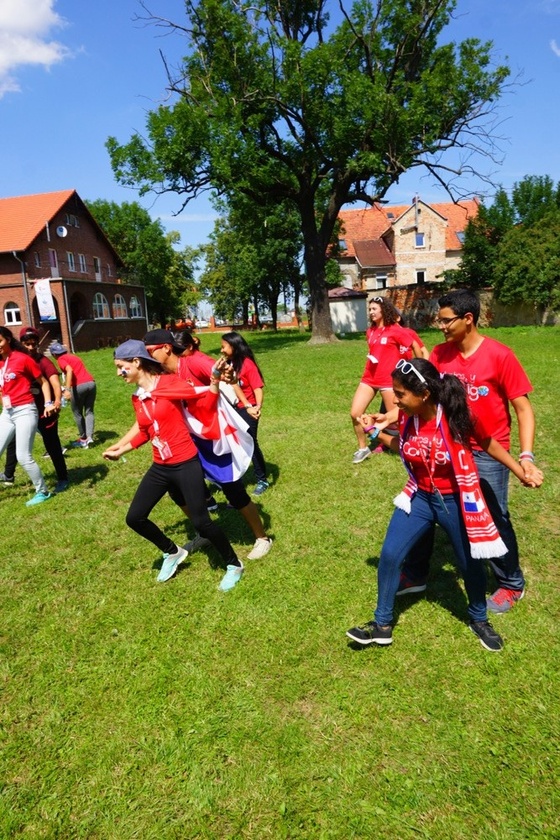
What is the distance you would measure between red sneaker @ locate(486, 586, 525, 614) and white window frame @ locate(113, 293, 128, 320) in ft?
143

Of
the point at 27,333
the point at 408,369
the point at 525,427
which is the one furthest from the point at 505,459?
the point at 27,333

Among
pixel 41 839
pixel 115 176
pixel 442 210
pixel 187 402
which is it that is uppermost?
pixel 442 210

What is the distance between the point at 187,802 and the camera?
265 cm

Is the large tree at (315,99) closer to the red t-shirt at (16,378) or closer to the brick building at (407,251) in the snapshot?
the red t-shirt at (16,378)

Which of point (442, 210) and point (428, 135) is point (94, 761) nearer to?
point (428, 135)

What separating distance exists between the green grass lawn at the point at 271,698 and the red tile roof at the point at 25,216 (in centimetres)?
3767

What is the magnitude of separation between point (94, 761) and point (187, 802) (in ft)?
2.03

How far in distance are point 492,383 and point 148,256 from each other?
2322 inches

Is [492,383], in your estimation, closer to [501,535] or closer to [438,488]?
[438,488]

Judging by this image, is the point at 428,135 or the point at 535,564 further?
the point at 428,135

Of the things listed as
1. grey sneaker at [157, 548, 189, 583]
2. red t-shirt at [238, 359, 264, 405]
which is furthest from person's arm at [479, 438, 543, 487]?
red t-shirt at [238, 359, 264, 405]

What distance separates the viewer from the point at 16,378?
655 centimetres

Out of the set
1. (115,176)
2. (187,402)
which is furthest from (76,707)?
(115,176)

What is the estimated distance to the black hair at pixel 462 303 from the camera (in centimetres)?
354
